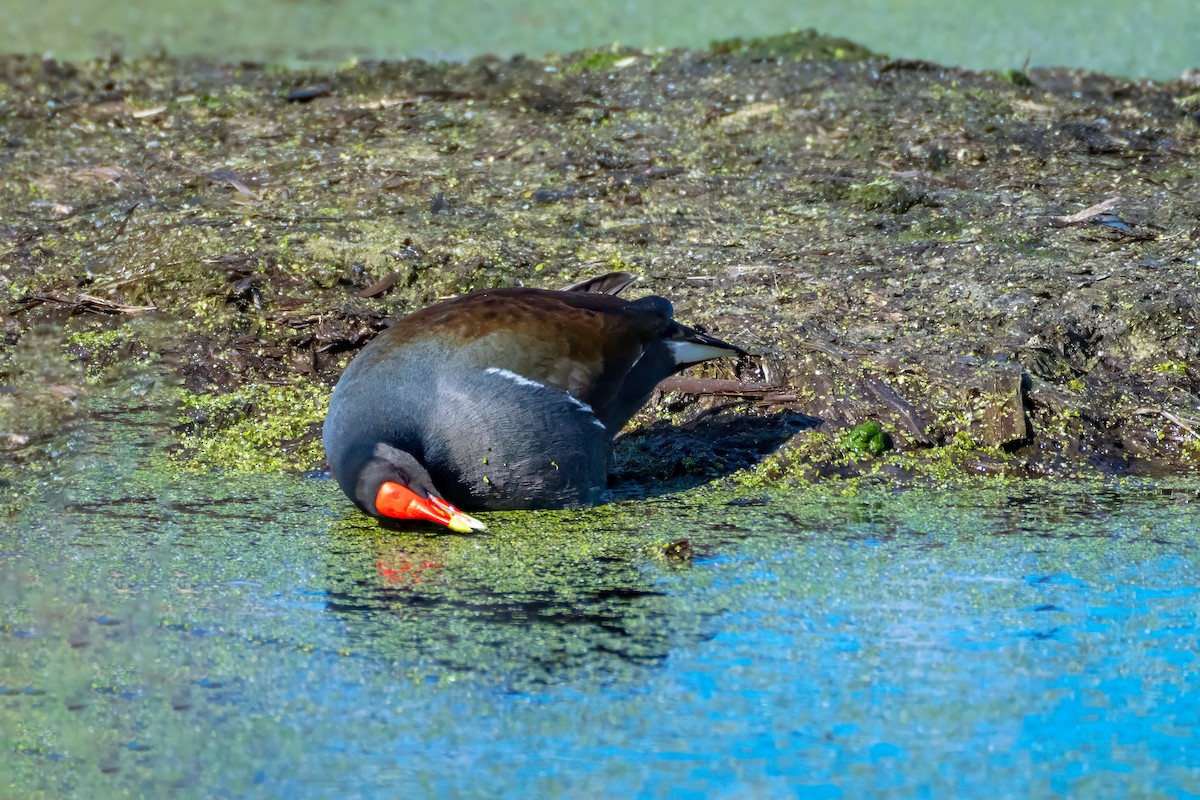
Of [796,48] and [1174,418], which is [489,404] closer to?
[1174,418]

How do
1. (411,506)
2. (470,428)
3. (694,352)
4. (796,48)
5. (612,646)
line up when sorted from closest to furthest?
(612,646) → (411,506) → (470,428) → (694,352) → (796,48)

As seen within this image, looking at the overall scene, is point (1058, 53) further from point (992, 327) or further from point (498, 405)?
point (498, 405)

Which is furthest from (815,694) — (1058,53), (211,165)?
(1058,53)

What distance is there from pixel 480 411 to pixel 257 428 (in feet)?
3.91

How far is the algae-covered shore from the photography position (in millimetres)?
4801

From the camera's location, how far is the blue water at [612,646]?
2695mm

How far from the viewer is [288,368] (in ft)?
17.1

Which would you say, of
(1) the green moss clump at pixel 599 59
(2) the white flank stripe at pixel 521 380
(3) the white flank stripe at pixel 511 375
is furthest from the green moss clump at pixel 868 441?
(1) the green moss clump at pixel 599 59

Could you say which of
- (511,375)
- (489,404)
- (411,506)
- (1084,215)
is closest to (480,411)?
(489,404)

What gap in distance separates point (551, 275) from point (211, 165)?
2.10m

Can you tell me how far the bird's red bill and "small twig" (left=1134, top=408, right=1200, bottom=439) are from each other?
2321mm

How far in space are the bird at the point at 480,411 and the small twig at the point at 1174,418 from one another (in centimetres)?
173

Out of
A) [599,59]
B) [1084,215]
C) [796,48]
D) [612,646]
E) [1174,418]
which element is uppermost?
[796,48]

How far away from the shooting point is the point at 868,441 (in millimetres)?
4656
